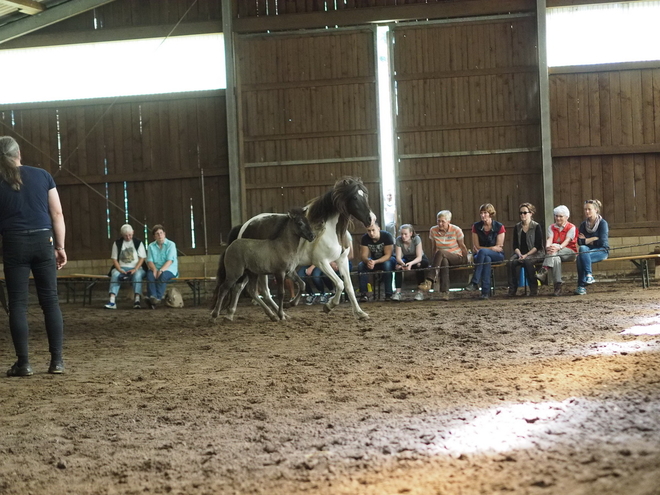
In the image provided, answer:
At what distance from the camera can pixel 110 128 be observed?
1477cm

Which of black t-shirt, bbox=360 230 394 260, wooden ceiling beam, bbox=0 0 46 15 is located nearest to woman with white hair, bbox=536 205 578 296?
black t-shirt, bbox=360 230 394 260

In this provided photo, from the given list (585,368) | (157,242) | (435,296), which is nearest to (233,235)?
(157,242)

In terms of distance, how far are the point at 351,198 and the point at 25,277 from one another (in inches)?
166

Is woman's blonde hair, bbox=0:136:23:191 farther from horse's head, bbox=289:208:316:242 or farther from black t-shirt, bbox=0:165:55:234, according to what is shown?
horse's head, bbox=289:208:316:242

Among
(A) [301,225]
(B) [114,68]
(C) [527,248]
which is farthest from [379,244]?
(B) [114,68]

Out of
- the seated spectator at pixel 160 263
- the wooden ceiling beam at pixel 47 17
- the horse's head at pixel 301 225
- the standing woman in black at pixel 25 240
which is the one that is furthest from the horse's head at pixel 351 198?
the wooden ceiling beam at pixel 47 17

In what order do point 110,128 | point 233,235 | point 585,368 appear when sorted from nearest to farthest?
point 585,368 → point 233,235 → point 110,128

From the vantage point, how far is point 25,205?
550 cm

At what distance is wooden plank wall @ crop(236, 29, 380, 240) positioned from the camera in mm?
14117

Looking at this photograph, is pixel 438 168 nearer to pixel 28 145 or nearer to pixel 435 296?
pixel 435 296

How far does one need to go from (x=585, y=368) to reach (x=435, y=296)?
764 cm

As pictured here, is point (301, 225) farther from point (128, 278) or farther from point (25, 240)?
point (128, 278)

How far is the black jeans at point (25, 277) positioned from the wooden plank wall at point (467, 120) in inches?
360

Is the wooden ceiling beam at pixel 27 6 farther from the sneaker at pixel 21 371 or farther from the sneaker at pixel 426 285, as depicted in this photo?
the sneaker at pixel 21 371
